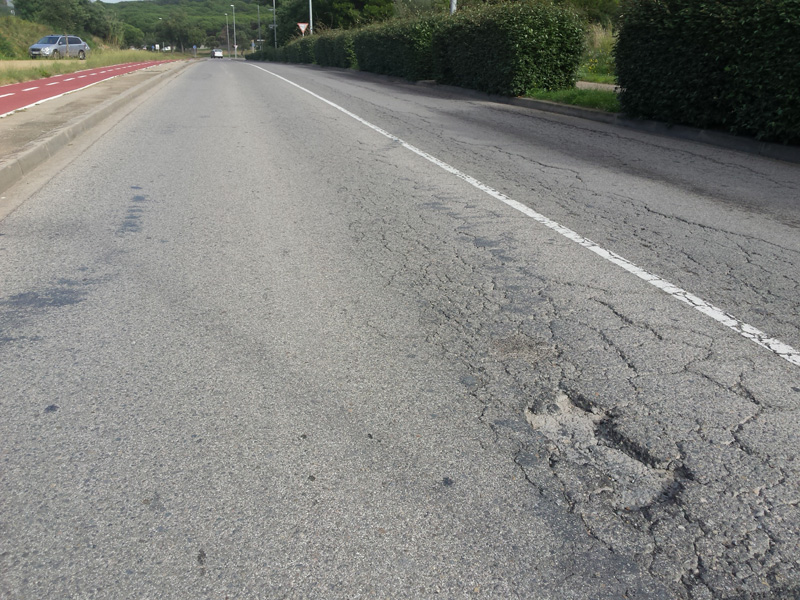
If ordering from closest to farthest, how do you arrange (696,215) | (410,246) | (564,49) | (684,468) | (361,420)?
(684,468)
(361,420)
(410,246)
(696,215)
(564,49)

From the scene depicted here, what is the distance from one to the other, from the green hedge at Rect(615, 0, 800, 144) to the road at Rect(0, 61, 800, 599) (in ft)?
10.9

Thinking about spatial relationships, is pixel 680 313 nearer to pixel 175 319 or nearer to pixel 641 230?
pixel 641 230

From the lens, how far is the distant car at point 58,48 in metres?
38.5

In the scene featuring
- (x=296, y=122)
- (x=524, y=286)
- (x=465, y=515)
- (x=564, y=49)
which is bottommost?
(x=465, y=515)

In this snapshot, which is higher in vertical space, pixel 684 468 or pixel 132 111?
pixel 132 111

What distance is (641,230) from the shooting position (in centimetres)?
541

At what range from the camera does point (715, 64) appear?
9711mm

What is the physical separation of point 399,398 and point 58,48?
45268 mm

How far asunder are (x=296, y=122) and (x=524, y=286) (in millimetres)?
9220

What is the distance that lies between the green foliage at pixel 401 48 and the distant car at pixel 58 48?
2065 cm

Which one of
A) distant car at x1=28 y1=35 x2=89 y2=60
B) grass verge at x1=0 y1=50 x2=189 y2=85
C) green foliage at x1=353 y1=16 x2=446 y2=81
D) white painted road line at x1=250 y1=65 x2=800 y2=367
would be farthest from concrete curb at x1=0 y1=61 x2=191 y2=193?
distant car at x1=28 y1=35 x2=89 y2=60

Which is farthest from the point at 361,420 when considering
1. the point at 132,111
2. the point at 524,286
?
the point at 132,111

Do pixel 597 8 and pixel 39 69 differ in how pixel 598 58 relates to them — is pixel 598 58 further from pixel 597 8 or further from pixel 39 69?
pixel 39 69

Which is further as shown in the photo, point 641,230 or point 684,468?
point 641,230
